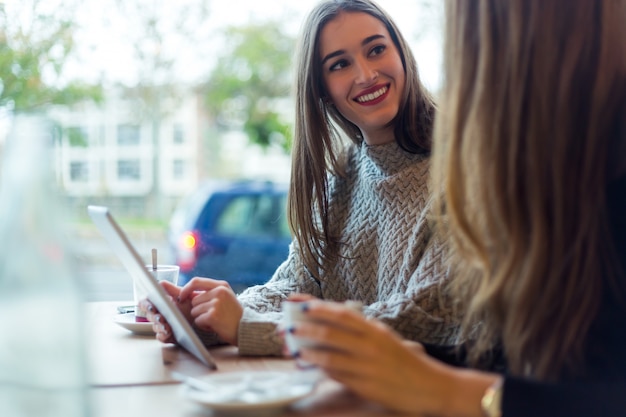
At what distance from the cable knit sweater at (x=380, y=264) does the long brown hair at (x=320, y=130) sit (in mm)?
32

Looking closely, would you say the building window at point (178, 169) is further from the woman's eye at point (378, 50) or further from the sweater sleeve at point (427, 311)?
the sweater sleeve at point (427, 311)

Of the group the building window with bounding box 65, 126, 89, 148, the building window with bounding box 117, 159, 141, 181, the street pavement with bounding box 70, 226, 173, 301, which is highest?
the building window with bounding box 65, 126, 89, 148

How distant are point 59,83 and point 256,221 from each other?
56.4 inches

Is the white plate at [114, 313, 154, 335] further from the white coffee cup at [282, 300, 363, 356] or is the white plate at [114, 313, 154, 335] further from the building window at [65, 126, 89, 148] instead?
the building window at [65, 126, 89, 148]

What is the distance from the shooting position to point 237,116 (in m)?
5.41

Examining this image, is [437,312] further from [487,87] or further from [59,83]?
[59,83]

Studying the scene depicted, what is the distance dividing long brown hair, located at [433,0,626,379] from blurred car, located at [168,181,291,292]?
2.88 metres

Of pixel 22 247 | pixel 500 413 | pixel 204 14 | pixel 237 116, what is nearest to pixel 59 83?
pixel 204 14

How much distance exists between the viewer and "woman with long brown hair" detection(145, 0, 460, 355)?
157 cm

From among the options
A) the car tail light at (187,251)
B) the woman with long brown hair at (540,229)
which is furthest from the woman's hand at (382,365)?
the car tail light at (187,251)

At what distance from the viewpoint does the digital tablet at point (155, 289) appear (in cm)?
107

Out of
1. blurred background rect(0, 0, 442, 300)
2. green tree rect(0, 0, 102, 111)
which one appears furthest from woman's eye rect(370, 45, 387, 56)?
green tree rect(0, 0, 102, 111)

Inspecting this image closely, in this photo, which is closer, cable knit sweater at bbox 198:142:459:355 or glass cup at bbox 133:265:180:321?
cable knit sweater at bbox 198:142:459:355

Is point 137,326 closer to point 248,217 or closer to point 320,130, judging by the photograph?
point 320,130
